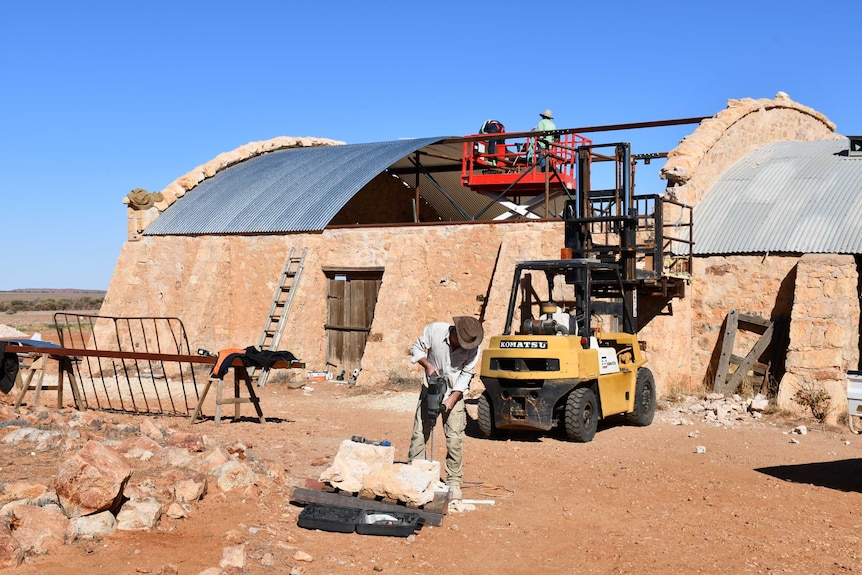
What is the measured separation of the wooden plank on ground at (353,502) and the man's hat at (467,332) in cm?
152

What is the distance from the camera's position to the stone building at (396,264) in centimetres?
1619

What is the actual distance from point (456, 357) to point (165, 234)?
50.7 ft

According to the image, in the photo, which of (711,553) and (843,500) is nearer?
(711,553)

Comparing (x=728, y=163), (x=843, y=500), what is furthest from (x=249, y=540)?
(x=728, y=163)

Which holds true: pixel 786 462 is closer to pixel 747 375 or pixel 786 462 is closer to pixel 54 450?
pixel 747 375

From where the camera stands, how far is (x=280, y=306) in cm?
1995

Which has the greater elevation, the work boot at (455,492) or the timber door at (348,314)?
the timber door at (348,314)

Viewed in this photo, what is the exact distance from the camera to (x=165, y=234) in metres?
22.7

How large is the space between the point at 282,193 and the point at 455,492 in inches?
577

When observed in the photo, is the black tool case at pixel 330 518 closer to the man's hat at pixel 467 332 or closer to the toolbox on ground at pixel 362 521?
the toolbox on ground at pixel 362 521

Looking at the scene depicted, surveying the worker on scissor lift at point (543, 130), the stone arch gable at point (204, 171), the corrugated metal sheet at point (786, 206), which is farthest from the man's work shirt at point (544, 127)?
the stone arch gable at point (204, 171)

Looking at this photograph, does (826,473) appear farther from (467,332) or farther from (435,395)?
(435,395)

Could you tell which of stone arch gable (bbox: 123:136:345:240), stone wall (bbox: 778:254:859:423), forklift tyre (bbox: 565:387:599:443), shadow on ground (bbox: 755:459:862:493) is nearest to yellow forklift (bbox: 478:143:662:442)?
forklift tyre (bbox: 565:387:599:443)

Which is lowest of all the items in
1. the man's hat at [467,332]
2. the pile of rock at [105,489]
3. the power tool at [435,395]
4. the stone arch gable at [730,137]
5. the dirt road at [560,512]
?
the dirt road at [560,512]
